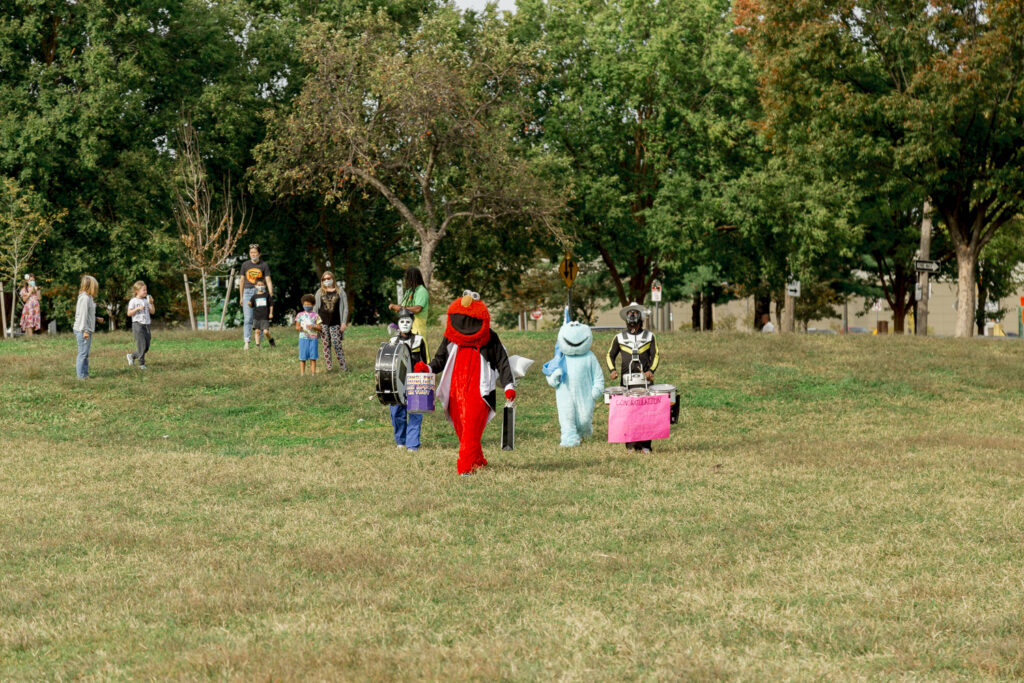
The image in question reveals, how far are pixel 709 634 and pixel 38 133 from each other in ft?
108

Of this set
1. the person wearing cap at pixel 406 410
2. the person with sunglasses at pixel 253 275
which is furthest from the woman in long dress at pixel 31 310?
the person wearing cap at pixel 406 410

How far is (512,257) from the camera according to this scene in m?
40.6

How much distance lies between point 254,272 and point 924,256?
69.8ft

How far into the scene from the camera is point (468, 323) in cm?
1195

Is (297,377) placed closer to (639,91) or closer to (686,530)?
(686,530)

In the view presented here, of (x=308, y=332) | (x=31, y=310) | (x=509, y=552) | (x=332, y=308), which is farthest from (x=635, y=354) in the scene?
(x=31, y=310)

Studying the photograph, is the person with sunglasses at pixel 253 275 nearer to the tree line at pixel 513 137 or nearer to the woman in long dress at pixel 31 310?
the tree line at pixel 513 137

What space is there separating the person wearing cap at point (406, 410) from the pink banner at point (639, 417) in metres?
2.43

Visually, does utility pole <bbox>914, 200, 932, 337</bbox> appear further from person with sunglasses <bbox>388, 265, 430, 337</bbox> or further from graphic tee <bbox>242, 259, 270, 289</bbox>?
person with sunglasses <bbox>388, 265, 430, 337</bbox>

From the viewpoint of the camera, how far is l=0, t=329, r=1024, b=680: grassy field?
228 inches

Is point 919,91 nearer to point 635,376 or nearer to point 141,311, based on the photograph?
point 635,376

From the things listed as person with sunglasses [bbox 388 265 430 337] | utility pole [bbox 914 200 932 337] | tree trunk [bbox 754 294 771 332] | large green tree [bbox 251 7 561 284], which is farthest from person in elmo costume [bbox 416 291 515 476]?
tree trunk [bbox 754 294 771 332]

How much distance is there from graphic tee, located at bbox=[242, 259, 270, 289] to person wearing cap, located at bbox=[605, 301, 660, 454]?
33.5 ft

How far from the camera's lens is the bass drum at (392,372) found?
12.6m
